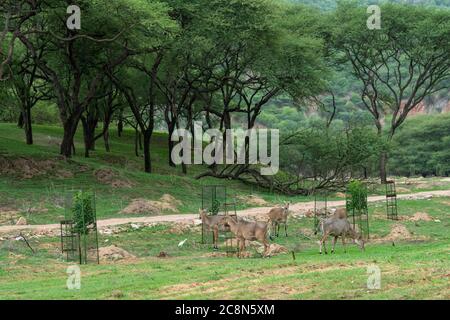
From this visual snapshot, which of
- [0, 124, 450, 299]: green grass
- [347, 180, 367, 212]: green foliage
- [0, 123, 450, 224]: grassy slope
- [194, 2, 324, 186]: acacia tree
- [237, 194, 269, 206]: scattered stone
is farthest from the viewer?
[194, 2, 324, 186]: acacia tree

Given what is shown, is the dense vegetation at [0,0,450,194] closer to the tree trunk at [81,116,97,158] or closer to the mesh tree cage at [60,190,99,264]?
the tree trunk at [81,116,97,158]

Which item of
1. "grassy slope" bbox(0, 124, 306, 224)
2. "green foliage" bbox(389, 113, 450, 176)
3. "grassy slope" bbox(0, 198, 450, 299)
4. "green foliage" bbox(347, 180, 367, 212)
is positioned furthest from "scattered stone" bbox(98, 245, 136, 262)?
"green foliage" bbox(389, 113, 450, 176)

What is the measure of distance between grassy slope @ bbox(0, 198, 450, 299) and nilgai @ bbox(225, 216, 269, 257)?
2.23 feet

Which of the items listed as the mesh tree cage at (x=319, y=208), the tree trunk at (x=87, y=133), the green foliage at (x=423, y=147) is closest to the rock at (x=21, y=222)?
the mesh tree cage at (x=319, y=208)

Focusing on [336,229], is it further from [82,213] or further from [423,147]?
[423,147]

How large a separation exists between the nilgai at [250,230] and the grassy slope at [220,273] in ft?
2.23

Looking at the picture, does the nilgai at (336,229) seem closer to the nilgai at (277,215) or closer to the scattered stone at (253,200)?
the nilgai at (277,215)

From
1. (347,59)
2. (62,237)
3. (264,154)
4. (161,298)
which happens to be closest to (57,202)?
(62,237)

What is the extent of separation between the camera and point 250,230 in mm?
24641

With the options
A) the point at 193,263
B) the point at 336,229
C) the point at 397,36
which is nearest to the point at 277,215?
the point at 336,229

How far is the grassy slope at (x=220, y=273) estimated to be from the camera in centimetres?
1580

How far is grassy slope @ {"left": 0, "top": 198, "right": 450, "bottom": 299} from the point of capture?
51.8 feet

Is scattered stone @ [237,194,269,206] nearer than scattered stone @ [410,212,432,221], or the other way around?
scattered stone @ [410,212,432,221]

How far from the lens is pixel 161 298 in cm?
1548
